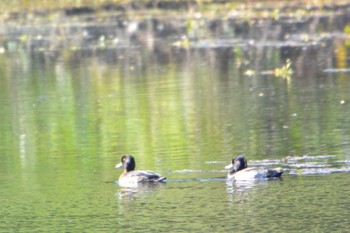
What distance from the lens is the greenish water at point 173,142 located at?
14242 mm

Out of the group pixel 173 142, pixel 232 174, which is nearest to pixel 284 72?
pixel 173 142

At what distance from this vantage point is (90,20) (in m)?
55.8

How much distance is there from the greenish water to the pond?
3cm

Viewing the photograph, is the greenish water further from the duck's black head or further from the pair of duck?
the duck's black head

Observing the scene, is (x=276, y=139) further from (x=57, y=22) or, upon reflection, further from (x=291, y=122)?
(x=57, y=22)

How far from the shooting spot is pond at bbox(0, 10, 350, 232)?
46.9ft

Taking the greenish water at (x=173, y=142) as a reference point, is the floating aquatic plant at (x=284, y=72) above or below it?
above

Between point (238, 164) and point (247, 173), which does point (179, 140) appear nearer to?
point (238, 164)

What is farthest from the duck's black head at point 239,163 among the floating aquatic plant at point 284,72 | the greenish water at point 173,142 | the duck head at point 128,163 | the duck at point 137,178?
the floating aquatic plant at point 284,72

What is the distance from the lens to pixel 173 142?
2017 cm

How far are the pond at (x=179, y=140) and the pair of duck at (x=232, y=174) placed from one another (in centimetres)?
15

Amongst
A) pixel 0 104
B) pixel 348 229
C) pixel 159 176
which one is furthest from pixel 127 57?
pixel 348 229

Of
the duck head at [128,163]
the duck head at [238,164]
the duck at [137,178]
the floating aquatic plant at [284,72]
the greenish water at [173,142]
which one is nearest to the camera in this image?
the greenish water at [173,142]

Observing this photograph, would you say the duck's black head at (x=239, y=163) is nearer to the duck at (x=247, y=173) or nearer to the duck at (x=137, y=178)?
the duck at (x=247, y=173)
